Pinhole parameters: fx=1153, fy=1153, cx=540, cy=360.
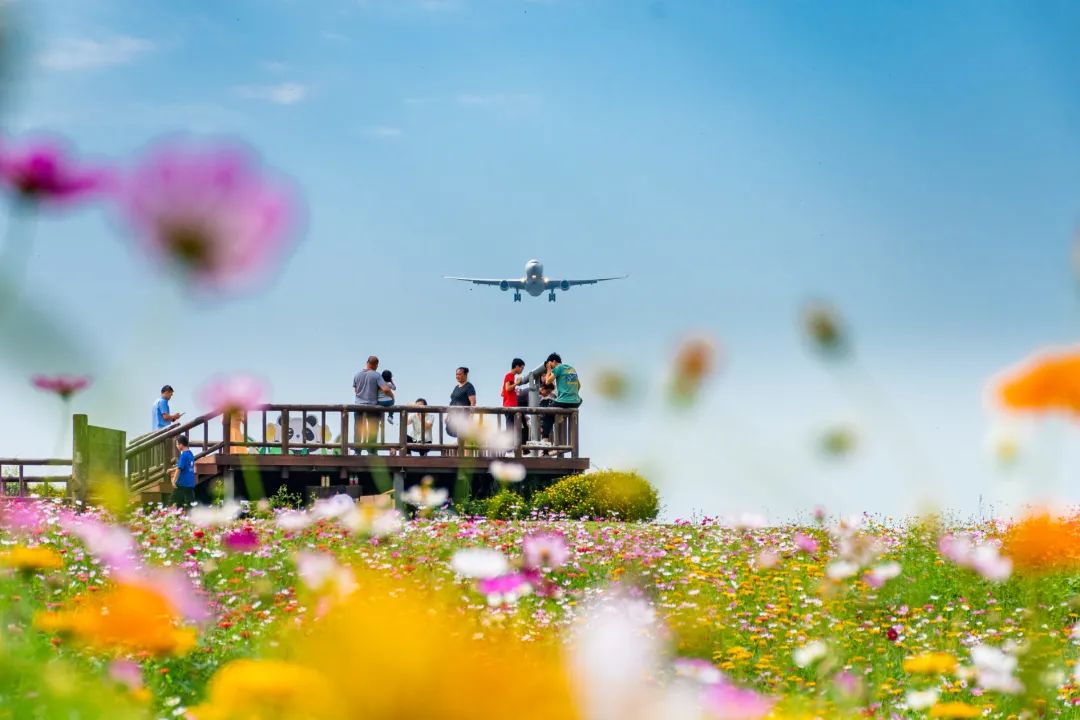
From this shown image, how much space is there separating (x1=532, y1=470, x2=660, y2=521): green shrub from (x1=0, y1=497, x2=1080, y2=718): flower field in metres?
2.92

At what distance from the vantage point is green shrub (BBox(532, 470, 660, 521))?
15867mm

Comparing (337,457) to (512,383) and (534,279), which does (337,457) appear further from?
(534,279)

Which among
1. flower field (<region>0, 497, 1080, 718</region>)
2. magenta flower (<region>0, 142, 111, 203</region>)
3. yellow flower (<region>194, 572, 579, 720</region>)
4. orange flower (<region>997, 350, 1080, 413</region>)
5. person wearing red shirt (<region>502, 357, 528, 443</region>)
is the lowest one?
flower field (<region>0, 497, 1080, 718</region>)

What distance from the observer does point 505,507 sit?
16.2 metres

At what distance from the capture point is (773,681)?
5785 mm

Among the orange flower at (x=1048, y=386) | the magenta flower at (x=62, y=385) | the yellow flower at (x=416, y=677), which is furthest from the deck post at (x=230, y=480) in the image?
the yellow flower at (x=416, y=677)

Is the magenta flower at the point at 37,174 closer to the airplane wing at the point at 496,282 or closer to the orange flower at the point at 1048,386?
the orange flower at the point at 1048,386

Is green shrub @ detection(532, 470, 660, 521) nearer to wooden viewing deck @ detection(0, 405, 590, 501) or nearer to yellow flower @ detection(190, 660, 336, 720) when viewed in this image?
wooden viewing deck @ detection(0, 405, 590, 501)

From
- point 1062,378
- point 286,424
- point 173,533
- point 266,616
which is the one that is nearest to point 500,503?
point 286,424

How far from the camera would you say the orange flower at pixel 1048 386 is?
151 cm

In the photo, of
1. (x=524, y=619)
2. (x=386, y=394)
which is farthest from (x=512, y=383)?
(x=524, y=619)

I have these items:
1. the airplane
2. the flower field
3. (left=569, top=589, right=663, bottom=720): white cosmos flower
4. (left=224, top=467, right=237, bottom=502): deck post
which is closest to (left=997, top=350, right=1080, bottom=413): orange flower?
the flower field

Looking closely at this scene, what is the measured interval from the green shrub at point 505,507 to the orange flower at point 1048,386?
14.4 metres

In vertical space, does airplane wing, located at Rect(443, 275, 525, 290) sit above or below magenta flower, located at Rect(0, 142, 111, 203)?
above
